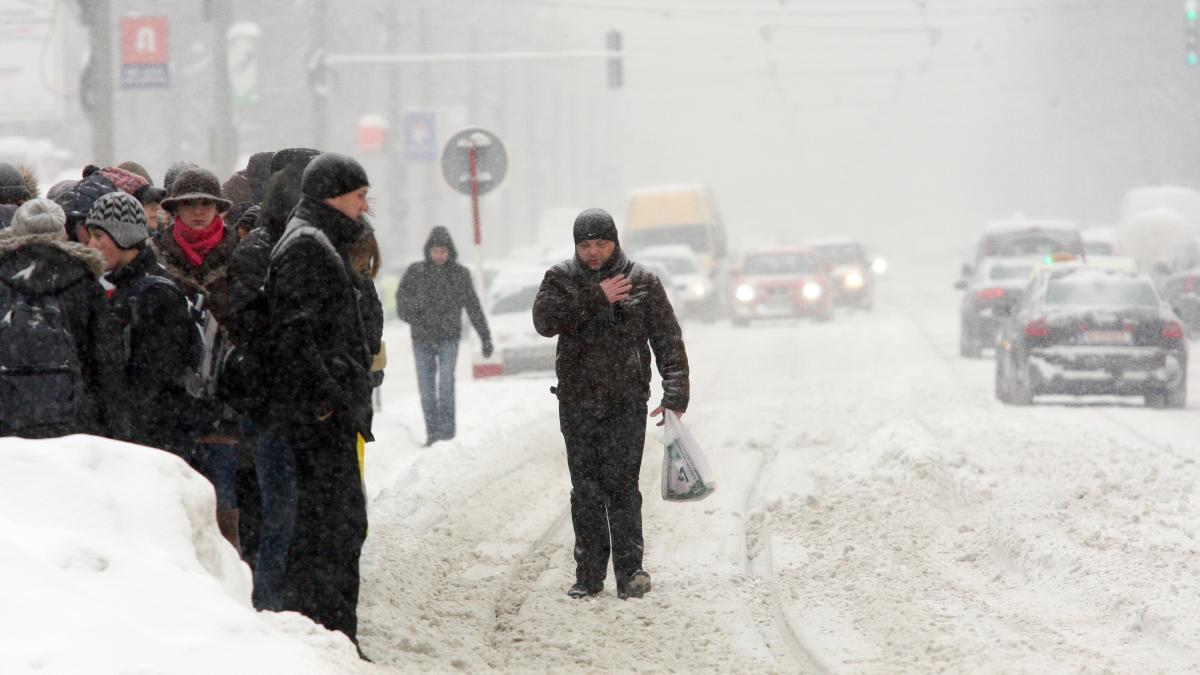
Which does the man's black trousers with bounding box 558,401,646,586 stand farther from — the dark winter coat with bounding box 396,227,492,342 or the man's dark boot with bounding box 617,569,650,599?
the dark winter coat with bounding box 396,227,492,342

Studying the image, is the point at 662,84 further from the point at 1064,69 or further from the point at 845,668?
the point at 845,668

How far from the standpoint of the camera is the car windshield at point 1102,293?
58.6 feet

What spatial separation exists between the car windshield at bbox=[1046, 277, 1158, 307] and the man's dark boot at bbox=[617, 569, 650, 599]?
430 inches

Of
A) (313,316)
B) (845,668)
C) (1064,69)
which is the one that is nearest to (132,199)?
(313,316)

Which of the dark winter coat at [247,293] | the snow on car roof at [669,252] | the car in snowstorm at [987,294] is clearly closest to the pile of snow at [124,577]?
the dark winter coat at [247,293]

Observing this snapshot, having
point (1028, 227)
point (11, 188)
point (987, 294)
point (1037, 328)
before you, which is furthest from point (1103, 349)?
point (11, 188)

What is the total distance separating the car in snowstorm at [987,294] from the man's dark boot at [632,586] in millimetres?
17416

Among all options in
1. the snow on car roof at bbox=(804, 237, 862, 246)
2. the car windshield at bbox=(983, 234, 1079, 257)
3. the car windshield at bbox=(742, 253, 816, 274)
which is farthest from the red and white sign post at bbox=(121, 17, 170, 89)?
the snow on car roof at bbox=(804, 237, 862, 246)

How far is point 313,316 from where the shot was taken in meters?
6.22

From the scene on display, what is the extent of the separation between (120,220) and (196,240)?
0.52 metres

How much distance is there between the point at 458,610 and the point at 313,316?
2113 mm

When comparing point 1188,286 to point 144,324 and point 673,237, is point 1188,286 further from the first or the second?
point 144,324

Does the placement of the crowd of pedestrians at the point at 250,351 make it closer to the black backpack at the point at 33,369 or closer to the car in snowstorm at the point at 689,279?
the black backpack at the point at 33,369

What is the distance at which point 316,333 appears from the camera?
6277 millimetres
